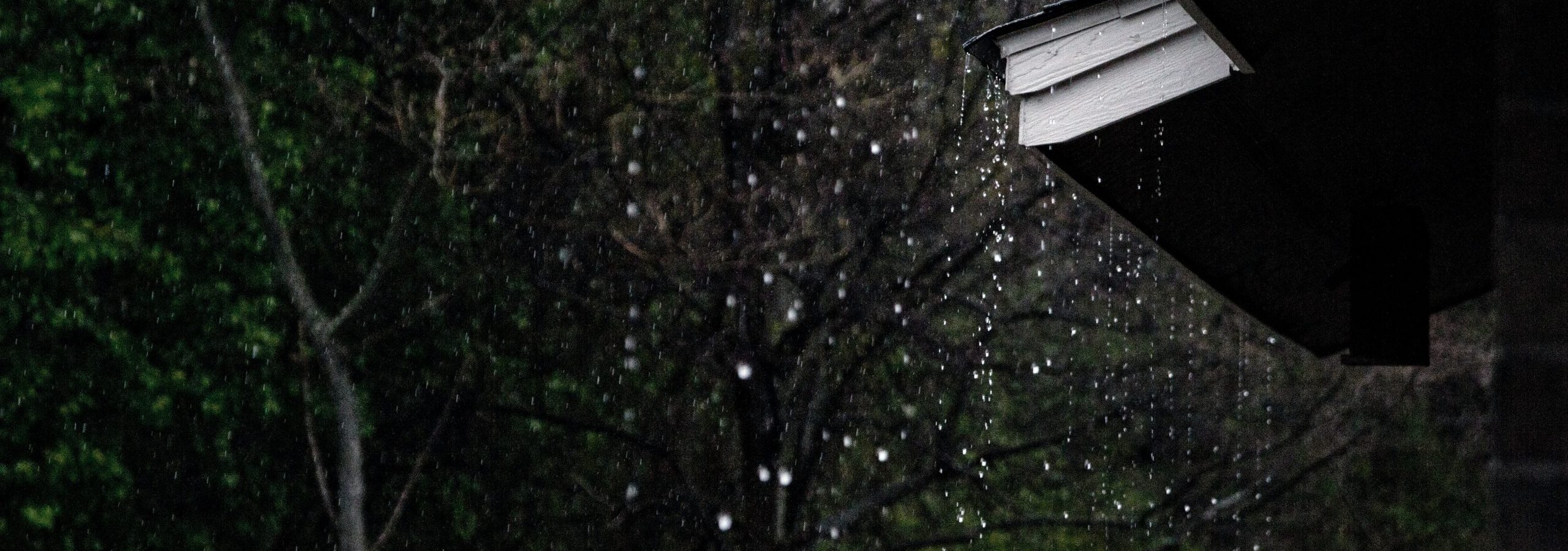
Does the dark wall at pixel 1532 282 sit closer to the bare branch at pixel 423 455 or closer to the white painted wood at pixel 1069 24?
the white painted wood at pixel 1069 24

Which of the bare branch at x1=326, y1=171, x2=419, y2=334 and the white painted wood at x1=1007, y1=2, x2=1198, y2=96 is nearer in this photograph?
the white painted wood at x1=1007, y1=2, x2=1198, y2=96

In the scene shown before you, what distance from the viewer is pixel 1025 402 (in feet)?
44.4

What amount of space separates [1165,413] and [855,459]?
2785 millimetres

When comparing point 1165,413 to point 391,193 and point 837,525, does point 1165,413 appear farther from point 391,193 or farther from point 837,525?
point 391,193

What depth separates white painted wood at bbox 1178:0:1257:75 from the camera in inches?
83.0

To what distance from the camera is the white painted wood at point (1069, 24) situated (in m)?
2.67

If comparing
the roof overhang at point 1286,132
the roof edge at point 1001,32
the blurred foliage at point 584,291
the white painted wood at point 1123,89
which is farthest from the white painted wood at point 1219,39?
the blurred foliage at point 584,291

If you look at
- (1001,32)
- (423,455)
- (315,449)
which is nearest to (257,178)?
(315,449)

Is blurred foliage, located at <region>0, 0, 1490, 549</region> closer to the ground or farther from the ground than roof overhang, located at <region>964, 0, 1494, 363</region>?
farther from the ground

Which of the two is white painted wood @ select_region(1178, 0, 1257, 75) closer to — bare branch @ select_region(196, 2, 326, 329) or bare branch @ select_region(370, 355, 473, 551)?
bare branch @ select_region(196, 2, 326, 329)

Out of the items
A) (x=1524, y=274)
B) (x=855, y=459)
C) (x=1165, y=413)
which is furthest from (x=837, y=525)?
(x=1524, y=274)

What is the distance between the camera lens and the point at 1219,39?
2.23 meters

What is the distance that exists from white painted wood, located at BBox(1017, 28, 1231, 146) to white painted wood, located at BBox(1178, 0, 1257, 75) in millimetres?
117

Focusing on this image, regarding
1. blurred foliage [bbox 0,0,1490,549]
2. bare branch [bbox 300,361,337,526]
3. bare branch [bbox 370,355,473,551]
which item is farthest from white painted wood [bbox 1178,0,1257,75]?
bare branch [bbox 300,361,337,526]
